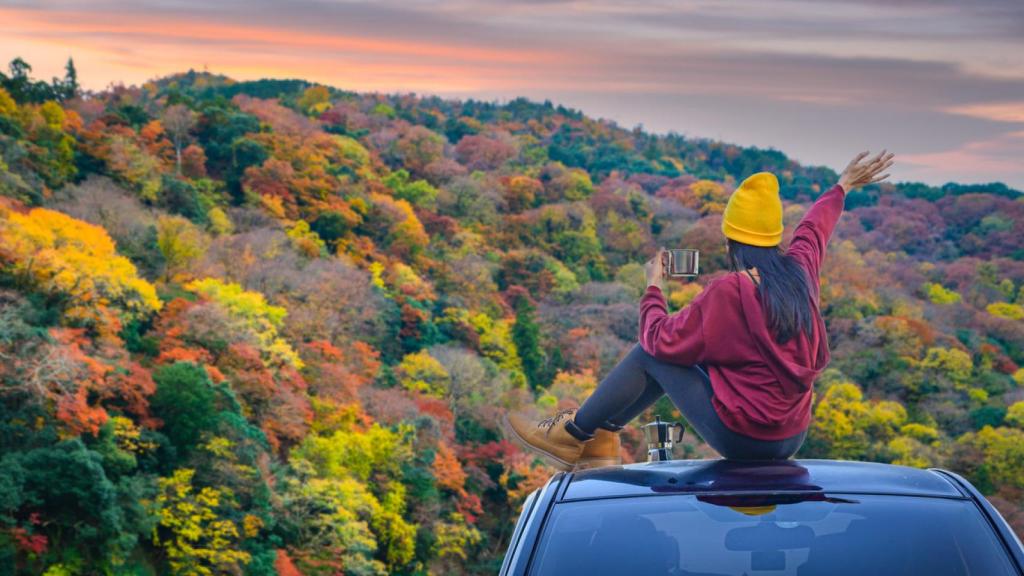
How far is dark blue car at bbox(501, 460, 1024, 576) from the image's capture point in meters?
2.62

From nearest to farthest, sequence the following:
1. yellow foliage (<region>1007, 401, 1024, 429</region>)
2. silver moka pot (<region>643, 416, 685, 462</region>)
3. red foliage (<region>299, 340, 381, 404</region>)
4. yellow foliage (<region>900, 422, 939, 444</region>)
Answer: silver moka pot (<region>643, 416, 685, 462</region>), red foliage (<region>299, 340, 381, 404</region>), yellow foliage (<region>900, 422, 939, 444</region>), yellow foliage (<region>1007, 401, 1024, 429</region>)

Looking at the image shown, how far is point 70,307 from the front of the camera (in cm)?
2969

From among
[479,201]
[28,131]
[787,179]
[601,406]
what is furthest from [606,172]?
[601,406]

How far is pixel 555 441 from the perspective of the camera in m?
4.06

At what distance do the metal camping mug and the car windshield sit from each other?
1276 millimetres

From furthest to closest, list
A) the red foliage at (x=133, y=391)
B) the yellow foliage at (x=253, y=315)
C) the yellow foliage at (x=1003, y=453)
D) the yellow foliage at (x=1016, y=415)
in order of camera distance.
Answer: the yellow foliage at (x=1016, y=415) → the yellow foliage at (x=1003, y=453) → the yellow foliage at (x=253, y=315) → the red foliage at (x=133, y=391)

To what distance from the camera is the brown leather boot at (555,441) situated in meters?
4.02

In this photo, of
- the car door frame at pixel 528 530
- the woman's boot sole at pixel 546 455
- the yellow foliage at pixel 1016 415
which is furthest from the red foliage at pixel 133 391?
Answer: the yellow foliage at pixel 1016 415

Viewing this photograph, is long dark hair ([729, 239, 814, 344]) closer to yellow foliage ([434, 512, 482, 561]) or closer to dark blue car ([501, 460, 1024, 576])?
dark blue car ([501, 460, 1024, 576])

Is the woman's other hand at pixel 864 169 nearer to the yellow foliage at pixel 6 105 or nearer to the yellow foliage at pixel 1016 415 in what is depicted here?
the yellow foliage at pixel 6 105

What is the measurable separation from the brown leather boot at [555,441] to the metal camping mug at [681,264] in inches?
20.3

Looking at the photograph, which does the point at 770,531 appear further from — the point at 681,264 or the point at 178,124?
the point at 178,124

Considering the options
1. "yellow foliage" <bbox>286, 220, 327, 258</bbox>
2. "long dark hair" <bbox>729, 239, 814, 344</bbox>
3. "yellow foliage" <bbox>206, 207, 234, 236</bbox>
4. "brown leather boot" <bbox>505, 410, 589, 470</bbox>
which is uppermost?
"long dark hair" <bbox>729, 239, 814, 344</bbox>

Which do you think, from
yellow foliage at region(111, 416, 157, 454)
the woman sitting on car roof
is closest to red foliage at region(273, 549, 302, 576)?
yellow foliage at region(111, 416, 157, 454)
